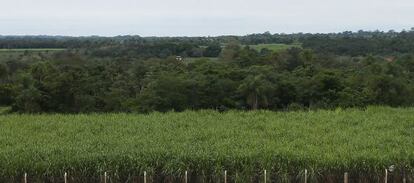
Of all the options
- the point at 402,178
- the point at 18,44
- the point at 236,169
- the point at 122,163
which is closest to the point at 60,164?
the point at 122,163

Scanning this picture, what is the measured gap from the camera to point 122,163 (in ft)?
30.8

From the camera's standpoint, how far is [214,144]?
10539 mm

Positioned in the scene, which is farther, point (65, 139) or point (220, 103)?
point (220, 103)

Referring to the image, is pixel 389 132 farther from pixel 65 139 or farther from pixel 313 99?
pixel 313 99

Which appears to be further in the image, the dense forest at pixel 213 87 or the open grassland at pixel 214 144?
the dense forest at pixel 213 87

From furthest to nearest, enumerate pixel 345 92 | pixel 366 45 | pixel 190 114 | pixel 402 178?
pixel 366 45, pixel 345 92, pixel 190 114, pixel 402 178

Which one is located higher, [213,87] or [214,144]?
[214,144]

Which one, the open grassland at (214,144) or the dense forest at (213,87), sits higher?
A: the open grassland at (214,144)

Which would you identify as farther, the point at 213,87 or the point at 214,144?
the point at 213,87

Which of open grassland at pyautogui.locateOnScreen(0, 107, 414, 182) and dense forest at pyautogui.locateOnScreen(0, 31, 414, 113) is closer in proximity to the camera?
open grassland at pyautogui.locateOnScreen(0, 107, 414, 182)

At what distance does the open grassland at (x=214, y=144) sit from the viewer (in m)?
9.27

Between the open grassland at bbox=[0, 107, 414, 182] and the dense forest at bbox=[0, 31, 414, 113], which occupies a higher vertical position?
the open grassland at bbox=[0, 107, 414, 182]

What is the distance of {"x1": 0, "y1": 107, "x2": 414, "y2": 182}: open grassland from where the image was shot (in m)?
9.27

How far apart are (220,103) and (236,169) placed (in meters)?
19.1
